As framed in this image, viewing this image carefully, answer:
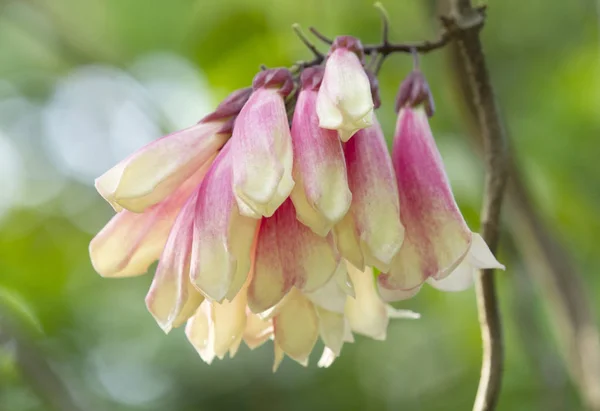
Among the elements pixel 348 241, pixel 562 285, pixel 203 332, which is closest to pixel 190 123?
pixel 562 285

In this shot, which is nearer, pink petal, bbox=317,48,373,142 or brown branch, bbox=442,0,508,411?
pink petal, bbox=317,48,373,142

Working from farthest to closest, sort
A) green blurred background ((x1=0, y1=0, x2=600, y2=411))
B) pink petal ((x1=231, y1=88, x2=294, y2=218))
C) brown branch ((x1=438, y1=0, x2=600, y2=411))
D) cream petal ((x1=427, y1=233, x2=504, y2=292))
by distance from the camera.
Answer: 1. green blurred background ((x1=0, y1=0, x2=600, y2=411))
2. brown branch ((x1=438, y1=0, x2=600, y2=411))
3. cream petal ((x1=427, y1=233, x2=504, y2=292))
4. pink petal ((x1=231, y1=88, x2=294, y2=218))

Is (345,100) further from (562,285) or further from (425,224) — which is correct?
(562,285)

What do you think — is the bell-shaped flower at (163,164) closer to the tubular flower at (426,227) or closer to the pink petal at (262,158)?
the pink petal at (262,158)

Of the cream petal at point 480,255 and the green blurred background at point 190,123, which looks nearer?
the cream petal at point 480,255

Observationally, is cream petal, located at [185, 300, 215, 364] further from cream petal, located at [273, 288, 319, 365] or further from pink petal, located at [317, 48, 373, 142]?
pink petal, located at [317, 48, 373, 142]

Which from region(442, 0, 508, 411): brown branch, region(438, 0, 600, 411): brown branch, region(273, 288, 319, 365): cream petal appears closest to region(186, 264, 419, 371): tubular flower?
region(273, 288, 319, 365): cream petal

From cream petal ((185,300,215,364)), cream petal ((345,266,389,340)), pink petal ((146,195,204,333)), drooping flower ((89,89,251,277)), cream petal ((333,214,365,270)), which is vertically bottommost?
cream petal ((345,266,389,340))

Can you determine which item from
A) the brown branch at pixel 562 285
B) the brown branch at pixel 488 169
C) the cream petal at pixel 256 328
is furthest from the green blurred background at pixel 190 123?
the cream petal at pixel 256 328
